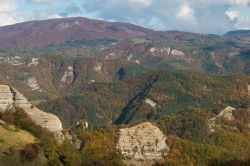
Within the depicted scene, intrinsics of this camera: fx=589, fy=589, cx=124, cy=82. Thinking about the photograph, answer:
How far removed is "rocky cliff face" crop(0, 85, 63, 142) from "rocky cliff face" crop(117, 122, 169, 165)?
84.1ft

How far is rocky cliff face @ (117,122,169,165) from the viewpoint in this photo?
170 meters

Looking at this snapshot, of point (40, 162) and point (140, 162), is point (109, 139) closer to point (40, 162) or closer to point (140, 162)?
point (140, 162)

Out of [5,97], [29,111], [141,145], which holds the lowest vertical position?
[141,145]

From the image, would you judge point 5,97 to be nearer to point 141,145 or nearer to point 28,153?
point 28,153

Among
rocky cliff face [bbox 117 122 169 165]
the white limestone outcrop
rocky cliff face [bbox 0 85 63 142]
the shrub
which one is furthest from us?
rocky cliff face [bbox 117 122 169 165]

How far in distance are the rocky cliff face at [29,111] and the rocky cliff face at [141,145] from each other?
2564 centimetres

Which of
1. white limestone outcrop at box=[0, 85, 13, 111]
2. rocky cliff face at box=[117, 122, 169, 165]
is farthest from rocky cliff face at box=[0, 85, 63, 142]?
rocky cliff face at box=[117, 122, 169, 165]

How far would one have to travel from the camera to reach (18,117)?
472 feet

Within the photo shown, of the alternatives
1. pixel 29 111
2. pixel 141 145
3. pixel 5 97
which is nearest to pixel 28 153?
pixel 29 111

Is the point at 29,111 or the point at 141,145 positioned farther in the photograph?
the point at 141,145

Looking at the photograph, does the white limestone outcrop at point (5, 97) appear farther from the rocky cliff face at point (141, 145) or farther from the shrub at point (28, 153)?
the rocky cliff face at point (141, 145)

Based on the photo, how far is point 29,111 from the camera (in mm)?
153375

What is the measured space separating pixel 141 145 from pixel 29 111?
3648 centimetres

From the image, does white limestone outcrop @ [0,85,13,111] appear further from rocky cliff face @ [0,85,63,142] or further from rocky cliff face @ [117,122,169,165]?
rocky cliff face @ [117,122,169,165]
